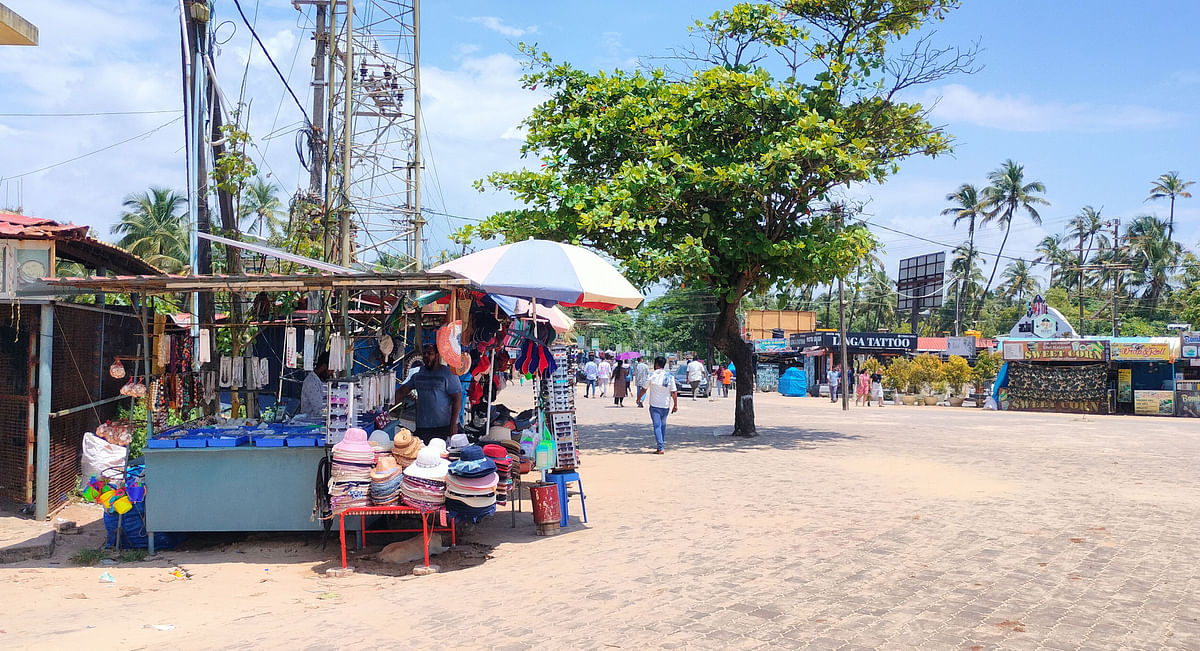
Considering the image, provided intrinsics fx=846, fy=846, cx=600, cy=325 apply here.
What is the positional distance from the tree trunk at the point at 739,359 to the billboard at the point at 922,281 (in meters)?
33.8

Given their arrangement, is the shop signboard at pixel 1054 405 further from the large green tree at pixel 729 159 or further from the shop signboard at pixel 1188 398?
the large green tree at pixel 729 159

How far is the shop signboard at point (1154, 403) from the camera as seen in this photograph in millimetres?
30344

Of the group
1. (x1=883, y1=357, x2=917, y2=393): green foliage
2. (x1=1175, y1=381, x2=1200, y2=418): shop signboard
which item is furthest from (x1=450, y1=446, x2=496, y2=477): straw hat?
(x1=883, y1=357, x2=917, y2=393): green foliage

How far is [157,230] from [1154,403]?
39390 millimetres

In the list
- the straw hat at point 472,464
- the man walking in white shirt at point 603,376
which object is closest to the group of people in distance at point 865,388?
the man walking in white shirt at point 603,376

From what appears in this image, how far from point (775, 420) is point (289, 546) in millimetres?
18265

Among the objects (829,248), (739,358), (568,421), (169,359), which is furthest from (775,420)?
(169,359)

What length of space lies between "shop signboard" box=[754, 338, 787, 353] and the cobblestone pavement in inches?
1488

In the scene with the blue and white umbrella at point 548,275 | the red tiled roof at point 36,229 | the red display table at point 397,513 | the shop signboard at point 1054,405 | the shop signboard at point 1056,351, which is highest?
Answer: the red tiled roof at point 36,229

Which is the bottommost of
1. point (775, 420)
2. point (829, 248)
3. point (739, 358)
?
point (775, 420)

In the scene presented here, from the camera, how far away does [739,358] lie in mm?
18578

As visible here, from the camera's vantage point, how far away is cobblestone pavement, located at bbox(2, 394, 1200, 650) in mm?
5277

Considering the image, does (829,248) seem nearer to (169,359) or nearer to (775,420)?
(775,420)

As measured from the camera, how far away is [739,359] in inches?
731
